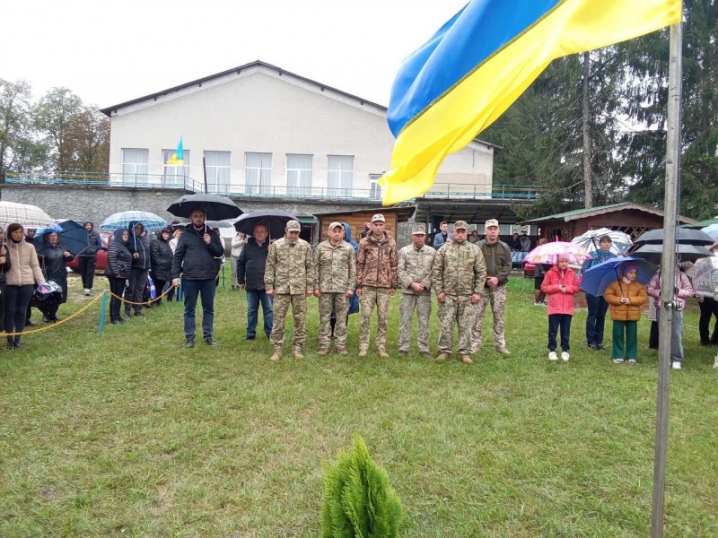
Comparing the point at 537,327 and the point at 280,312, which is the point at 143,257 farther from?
the point at 537,327

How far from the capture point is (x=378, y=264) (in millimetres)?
7203

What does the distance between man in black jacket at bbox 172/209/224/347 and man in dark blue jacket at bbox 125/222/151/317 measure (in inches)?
100

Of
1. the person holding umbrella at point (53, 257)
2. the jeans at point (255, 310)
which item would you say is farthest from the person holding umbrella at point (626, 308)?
the person holding umbrella at point (53, 257)

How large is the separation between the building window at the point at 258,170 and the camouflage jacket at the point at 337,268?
2455 cm

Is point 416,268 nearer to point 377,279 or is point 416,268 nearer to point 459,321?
point 377,279

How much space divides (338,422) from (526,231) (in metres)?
27.4

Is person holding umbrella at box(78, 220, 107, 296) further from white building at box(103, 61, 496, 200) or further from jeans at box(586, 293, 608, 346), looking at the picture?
white building at box(103, 61, 496, 200)

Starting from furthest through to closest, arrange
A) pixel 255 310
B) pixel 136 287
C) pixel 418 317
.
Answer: pixel 136 287, pixel 255 310, pixel 418 317

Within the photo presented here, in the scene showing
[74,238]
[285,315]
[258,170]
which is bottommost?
[285,315]

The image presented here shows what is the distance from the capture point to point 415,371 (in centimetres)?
627

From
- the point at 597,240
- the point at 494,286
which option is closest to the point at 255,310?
the point at 494,286

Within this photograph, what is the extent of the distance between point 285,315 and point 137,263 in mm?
4343

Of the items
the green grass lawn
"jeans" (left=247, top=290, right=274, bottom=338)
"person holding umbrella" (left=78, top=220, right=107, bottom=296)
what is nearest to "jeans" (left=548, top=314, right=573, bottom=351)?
the green grass lawn

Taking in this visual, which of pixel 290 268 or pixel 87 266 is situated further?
pixel 87 266
